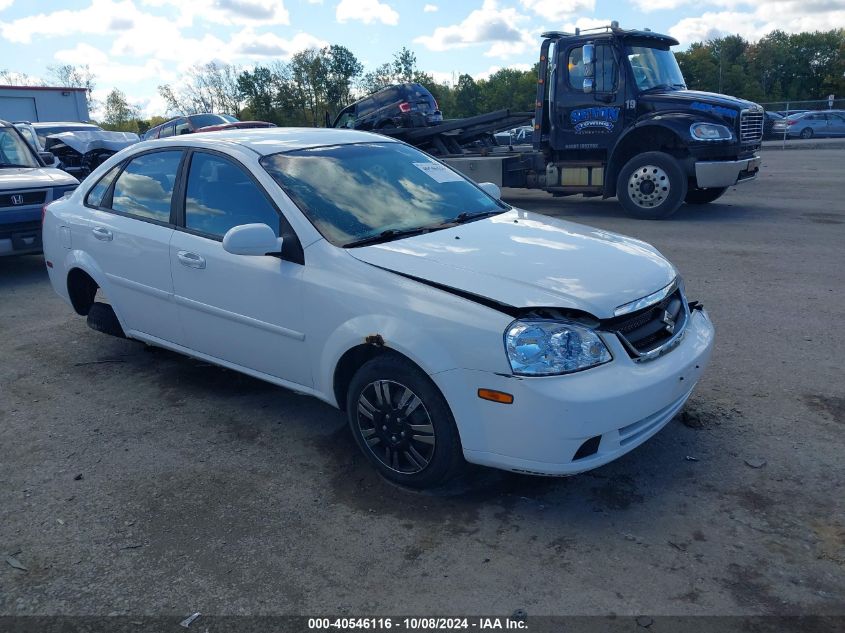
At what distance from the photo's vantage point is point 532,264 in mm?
3439

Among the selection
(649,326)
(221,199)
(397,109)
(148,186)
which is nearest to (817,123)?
(397,109)

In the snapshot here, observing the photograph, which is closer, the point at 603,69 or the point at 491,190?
the point at 491,190

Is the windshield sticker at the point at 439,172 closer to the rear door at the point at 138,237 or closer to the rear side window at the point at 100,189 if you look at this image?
the rear door at the point at 138,237

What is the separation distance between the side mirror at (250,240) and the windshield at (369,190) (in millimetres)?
A: 261

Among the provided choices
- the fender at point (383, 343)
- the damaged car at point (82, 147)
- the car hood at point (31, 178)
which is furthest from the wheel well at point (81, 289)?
the damaged car at point (82, 147)

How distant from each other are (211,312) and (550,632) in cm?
267

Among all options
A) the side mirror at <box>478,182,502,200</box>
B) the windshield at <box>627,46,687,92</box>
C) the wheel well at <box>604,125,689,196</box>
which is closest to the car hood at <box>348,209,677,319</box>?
the side mirror at <box>478,182,502,200</box>

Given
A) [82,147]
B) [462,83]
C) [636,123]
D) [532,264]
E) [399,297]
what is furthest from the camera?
[462,83]

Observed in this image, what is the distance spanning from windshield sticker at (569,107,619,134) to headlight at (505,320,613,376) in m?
8.87

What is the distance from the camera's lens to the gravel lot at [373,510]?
9.12 ft

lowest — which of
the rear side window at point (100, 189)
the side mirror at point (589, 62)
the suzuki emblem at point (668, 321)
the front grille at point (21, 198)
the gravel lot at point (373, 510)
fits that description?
the gravel lot at point (373, 510)

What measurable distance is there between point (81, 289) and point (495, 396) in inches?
152

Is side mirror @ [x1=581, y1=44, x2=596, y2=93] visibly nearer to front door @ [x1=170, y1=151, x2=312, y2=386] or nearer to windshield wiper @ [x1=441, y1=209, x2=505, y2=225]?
windshield wiper @ [x1=441, y1=209, x2=505, y2=225]

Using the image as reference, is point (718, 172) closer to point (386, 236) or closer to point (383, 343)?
point (386, 236)
